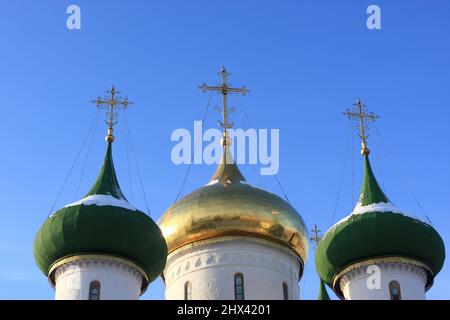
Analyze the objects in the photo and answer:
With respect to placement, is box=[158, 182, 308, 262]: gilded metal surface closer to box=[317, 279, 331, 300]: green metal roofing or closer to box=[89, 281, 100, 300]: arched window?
box=[89, 281, 100, 300]: arched window

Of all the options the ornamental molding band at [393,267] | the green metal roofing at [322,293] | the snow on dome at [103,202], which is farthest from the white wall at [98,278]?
the green metal roofing at [322,293]

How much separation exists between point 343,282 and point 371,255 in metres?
0.84

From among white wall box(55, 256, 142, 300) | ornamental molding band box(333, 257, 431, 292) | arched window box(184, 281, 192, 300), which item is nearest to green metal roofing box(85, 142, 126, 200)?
white wall box(55, 256, 142, 300)

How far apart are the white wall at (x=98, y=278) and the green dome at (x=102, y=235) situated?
0.15m

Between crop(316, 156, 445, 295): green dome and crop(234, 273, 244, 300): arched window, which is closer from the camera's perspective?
crop(316, 156, 445, 295): green dome

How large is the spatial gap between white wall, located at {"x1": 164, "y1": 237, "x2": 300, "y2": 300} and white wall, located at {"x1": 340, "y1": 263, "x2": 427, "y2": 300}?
132 centimetres

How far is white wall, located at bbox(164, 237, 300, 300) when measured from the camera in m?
15.2

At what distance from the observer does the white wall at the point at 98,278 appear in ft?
45.3

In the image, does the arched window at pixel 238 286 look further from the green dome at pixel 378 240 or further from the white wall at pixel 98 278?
the white wall at pixel 98 278
